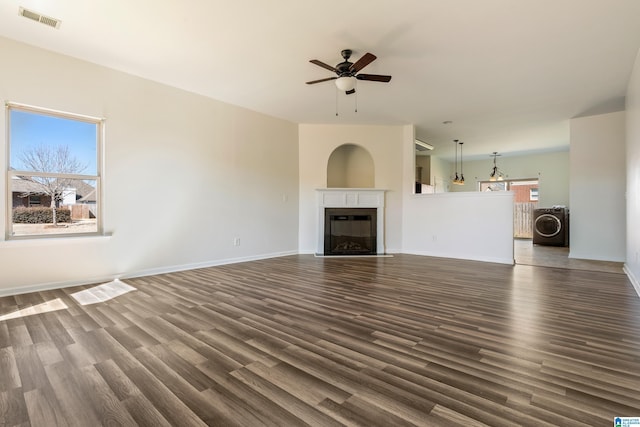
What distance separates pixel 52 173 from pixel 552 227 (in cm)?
1060

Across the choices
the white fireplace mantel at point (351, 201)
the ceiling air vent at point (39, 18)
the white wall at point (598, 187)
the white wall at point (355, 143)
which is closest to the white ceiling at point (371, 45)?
the ceiling air vent at point (39, 18)

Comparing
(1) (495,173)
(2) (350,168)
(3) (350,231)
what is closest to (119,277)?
(3) (350,231)

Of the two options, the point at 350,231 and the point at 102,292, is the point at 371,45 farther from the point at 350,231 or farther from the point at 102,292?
the point at 102,292

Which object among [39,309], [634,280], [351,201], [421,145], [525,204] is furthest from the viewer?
[525,204]

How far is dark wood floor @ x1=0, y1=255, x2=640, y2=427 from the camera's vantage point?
1412 mm

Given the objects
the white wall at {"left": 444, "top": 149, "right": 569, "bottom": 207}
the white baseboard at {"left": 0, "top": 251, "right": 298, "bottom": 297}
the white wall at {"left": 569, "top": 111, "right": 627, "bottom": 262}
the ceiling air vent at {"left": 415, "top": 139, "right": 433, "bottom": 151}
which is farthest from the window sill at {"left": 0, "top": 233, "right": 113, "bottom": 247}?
the white wall at {"left": 444, "top": 149, "right": 569, "bottom": 207}

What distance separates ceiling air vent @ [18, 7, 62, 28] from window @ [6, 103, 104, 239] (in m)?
1.02

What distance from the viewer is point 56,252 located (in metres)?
3.67

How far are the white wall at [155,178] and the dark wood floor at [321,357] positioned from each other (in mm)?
586

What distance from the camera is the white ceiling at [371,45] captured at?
9.27 feet

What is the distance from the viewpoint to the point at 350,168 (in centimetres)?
761

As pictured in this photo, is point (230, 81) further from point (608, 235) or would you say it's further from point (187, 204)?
point (608, 235)

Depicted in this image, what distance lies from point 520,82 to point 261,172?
4353 mm

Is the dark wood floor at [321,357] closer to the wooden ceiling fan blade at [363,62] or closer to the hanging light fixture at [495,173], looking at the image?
the wooden ceiling fan blade at [363,62]
